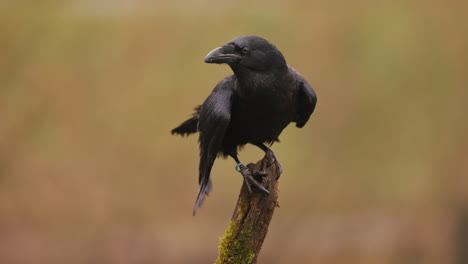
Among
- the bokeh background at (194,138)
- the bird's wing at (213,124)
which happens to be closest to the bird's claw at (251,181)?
the bird's wing at (213,124)

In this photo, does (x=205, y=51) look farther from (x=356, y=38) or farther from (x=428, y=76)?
(x=428, y=76)

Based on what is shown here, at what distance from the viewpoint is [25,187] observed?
18.8ft

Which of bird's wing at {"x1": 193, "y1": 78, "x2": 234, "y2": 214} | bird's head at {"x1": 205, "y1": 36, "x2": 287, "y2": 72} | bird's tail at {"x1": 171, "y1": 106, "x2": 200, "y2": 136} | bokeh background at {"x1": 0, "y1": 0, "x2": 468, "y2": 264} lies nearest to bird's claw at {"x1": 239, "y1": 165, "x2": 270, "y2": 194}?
bird's wing at {"x1": 193, "y1": 78, "x2": 234, "y2": 214}

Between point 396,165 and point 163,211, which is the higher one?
point 396,165

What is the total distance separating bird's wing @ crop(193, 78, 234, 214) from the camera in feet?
10.9

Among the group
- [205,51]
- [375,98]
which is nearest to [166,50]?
[205,51]

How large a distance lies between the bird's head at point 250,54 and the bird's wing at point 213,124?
7.8 inches

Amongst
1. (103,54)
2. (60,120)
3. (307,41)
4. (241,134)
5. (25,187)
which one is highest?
(307,41)

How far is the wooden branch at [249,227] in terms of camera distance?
3.18m

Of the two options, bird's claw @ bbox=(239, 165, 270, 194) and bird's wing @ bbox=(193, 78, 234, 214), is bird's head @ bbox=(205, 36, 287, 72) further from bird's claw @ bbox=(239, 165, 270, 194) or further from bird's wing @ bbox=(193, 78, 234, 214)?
bird's claw @ bbox=(239, 165, 270, 194)

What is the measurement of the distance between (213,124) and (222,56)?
391mm

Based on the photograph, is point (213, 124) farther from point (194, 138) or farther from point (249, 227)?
point (194, 138)

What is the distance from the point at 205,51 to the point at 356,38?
1503 mm

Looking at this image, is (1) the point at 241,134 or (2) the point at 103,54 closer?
(1) the point at 241,134
